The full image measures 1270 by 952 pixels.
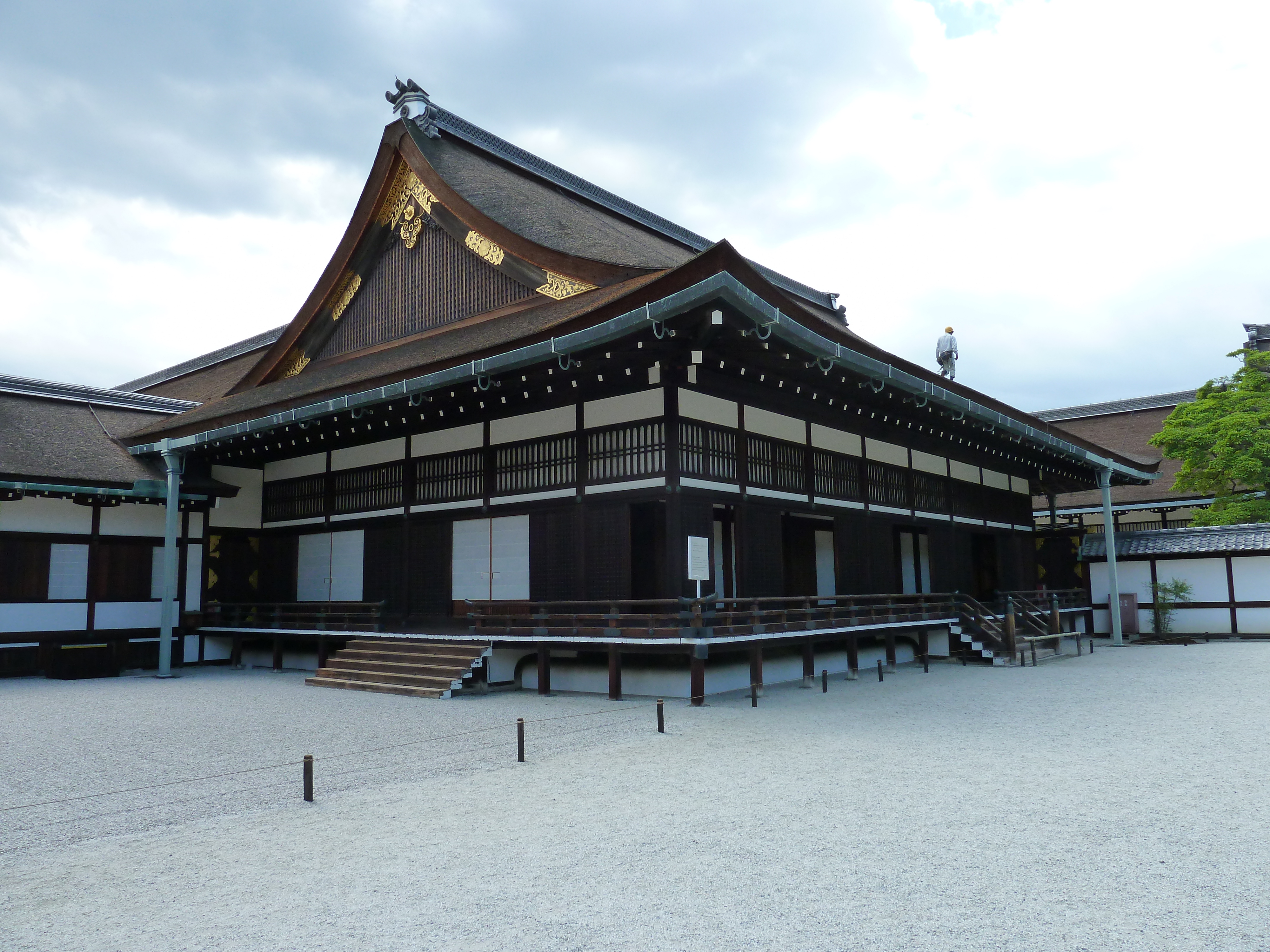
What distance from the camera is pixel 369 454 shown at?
58.6 ft

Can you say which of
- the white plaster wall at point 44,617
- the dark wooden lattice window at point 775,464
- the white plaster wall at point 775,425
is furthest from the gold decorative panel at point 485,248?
the white plaster wall at point 44,617

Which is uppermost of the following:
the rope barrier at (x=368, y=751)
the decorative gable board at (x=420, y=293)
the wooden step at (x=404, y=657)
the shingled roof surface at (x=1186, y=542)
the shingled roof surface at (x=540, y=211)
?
the shingled roof surface at (x=540, y=211)

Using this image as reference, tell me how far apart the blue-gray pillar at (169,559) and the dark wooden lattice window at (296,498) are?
8.19ft

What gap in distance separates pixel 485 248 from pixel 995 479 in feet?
47.7

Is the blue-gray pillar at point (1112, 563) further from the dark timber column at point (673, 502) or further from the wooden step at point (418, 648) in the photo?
the wooden step at point (418, 648)

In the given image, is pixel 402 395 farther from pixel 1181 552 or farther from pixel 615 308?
pixel 1181 552

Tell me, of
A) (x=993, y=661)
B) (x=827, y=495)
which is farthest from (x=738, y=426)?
(x=993, y=661)

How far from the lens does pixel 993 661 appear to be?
17.0 metres

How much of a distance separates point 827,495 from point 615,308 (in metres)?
6.78

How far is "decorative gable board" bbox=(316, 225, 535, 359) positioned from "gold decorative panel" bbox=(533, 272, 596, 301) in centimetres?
51

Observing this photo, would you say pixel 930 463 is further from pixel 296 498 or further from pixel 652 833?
pixel 652 833

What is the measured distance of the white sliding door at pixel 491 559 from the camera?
48.6 ft

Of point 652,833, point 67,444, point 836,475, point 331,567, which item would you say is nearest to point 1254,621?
point 836,475

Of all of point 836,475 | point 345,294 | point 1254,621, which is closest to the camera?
point 836,475
